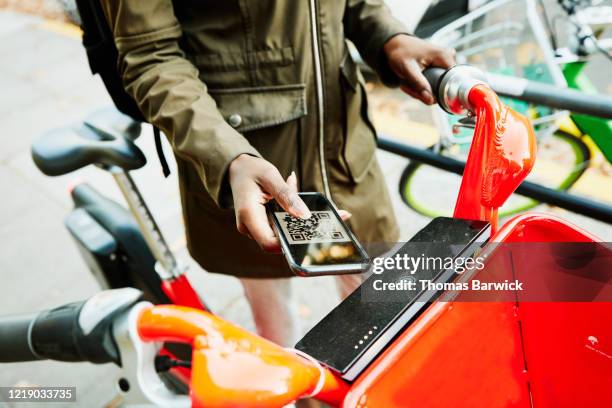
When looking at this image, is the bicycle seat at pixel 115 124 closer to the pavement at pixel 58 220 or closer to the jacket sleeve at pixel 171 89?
the jacket sleeve at pixel 171 89

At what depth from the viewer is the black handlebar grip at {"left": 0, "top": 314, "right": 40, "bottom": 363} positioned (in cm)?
132

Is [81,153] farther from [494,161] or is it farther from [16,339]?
[494,161]

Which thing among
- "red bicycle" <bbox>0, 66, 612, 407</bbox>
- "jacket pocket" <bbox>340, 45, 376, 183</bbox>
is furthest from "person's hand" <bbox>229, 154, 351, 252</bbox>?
"jacket pocket" <bbox>340, 45, 376, 183</bbox>

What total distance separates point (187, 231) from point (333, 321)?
0.84m

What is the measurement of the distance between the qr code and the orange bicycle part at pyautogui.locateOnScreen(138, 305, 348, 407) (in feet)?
0.67

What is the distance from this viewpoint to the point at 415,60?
51.6 inches

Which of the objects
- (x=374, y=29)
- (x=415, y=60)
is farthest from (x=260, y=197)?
(x=374, y=29)

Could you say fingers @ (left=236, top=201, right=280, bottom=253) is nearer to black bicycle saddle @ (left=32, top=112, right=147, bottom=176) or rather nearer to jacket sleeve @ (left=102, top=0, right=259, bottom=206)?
jacket sleeve @ (left=102, top=0, right=259, bottom=206)

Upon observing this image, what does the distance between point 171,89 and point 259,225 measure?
0.37 m

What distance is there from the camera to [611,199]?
3.03 m

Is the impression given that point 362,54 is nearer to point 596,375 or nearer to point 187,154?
point 187,154

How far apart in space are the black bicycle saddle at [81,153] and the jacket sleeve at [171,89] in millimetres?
396

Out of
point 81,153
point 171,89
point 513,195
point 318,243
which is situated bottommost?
point 513,195

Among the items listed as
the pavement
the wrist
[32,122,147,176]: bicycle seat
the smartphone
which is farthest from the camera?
the pavement
